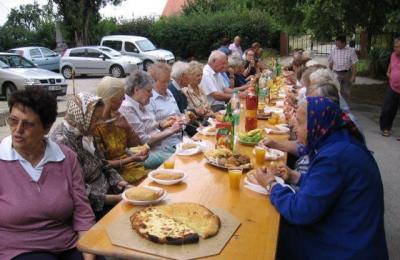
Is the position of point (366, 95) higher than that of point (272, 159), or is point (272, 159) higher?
point (272, 159)

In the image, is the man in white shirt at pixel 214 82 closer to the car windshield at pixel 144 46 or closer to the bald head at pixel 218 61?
the bald head at pixel 218 61

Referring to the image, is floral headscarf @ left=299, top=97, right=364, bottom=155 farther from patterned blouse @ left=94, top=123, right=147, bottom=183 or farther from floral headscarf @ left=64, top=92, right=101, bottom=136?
patterned blouse @ left=94, top=123, right=147, bottom=183

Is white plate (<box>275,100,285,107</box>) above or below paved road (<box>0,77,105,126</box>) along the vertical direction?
above

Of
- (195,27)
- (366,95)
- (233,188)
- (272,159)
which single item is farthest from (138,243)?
(195,27)

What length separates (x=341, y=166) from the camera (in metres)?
2.04

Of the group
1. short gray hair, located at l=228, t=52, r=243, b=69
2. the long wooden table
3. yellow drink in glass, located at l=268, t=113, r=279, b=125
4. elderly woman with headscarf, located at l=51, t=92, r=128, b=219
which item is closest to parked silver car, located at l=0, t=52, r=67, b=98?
short gray hair, located at l=228, t=52, r=243, b=69

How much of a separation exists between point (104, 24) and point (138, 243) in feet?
96.5

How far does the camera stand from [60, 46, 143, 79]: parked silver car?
1848 cm

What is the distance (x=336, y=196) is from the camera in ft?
6.77

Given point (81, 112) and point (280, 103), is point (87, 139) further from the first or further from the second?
point (280, 103)

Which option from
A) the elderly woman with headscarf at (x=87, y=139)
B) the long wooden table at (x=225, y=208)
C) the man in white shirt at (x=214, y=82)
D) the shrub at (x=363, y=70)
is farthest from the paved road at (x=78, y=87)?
the shrub at (x=363, y=70)

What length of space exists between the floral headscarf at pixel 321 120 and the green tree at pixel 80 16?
25192 mm

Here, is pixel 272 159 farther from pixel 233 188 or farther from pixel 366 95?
pixel 366 95

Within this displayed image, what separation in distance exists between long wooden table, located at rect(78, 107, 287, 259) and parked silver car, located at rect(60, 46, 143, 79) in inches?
623
